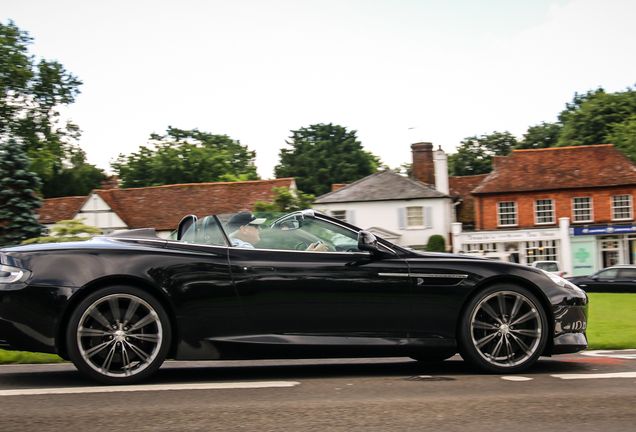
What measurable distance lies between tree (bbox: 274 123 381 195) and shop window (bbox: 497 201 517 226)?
26.1 meters

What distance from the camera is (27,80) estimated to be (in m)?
A: 46.0

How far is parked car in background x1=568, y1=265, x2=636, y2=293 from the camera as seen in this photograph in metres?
26.3

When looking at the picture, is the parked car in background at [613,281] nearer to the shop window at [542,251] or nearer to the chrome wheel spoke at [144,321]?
the shop window at [542,251]

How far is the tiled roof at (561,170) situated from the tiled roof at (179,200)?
14.6 m

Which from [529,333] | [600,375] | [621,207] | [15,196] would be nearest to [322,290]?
[529,333]

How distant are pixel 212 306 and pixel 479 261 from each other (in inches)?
83.3

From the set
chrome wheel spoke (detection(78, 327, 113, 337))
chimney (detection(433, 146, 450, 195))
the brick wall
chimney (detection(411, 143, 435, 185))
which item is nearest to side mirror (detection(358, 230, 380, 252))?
chrome wheel spoke (detection(78, 327, 113, 337))

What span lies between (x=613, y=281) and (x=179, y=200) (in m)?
29.7

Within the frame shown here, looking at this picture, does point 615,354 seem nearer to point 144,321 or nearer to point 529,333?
point 529,333

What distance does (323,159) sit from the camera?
68750 millimetres

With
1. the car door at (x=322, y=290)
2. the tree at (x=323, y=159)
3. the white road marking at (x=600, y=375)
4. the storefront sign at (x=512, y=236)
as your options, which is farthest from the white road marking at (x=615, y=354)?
the tree at (x=323, y=159)

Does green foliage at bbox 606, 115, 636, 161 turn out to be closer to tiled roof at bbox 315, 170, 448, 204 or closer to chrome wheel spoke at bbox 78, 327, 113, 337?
tiled roof at bbox 315, 170, 448, 204

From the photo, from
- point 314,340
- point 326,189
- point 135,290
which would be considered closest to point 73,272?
point 135,290

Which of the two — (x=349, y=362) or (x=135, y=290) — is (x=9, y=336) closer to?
(x=135, y=290)
